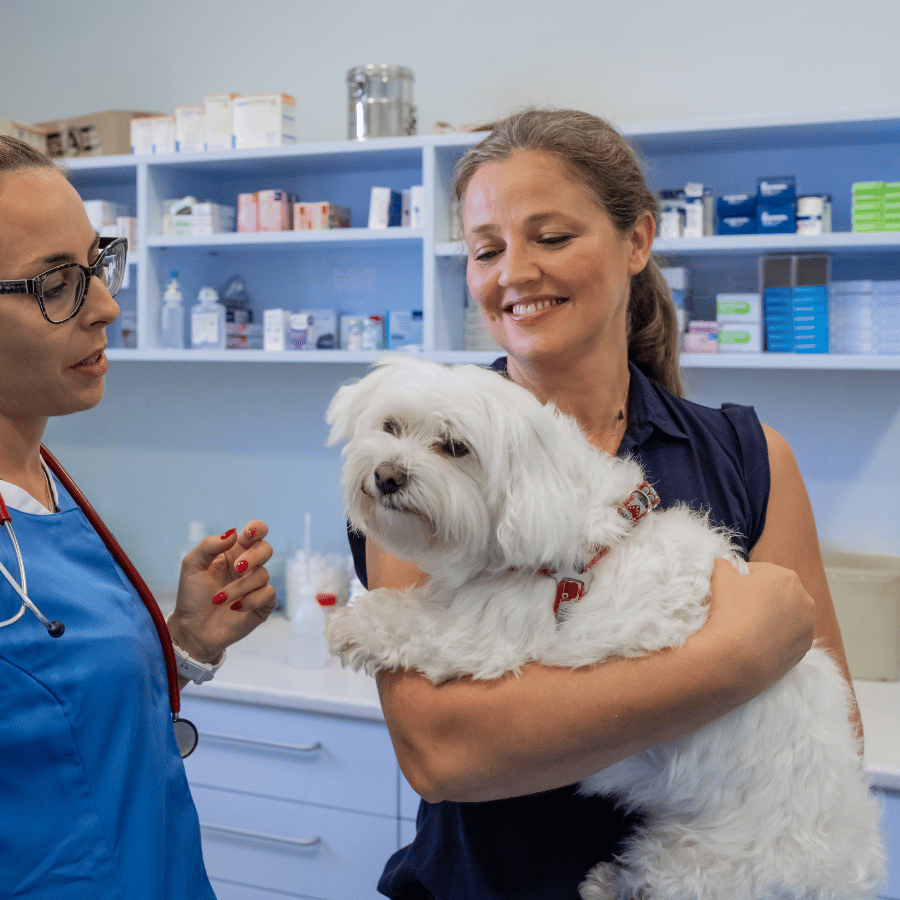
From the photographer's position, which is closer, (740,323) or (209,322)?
(740,323)

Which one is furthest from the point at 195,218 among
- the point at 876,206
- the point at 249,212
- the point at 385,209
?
the point at 876,206

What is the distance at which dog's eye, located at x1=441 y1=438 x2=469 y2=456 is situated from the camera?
973 millimetres

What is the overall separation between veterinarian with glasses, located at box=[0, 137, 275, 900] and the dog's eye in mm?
458

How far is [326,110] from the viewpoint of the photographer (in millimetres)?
2951

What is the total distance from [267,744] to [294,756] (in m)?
0.08

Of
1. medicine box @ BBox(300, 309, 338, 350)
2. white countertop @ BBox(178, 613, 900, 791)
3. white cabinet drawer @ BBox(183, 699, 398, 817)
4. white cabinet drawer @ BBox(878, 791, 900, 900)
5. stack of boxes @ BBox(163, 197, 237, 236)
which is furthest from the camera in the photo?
medicine box @ BBox(300, 309, 338, 350)

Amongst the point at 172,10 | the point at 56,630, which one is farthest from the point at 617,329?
the point at 172,10

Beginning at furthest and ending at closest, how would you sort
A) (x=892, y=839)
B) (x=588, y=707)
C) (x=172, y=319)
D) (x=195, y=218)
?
(x=172, y=319) → (x=195, y=218) → (x=892, y=839) → (x=588, y=707)

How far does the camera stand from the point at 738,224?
2.29 meters

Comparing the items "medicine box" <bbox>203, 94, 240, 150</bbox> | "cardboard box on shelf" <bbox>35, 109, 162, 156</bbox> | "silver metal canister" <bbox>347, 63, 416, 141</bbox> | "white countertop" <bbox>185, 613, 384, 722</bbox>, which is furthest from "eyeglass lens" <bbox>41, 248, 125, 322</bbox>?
"cardboard box on shelf" <bbox>35, 109, 162, 156</bbox>

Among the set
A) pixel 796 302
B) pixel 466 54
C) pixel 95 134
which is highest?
pixel 466 54

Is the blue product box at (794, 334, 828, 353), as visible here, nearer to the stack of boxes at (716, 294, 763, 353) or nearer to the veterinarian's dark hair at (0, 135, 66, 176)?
the stack of boxes at (716, 294, 763, 353)

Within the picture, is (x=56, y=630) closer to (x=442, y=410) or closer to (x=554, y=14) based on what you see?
(x=442, y=410)

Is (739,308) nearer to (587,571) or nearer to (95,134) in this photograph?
(587,571)
